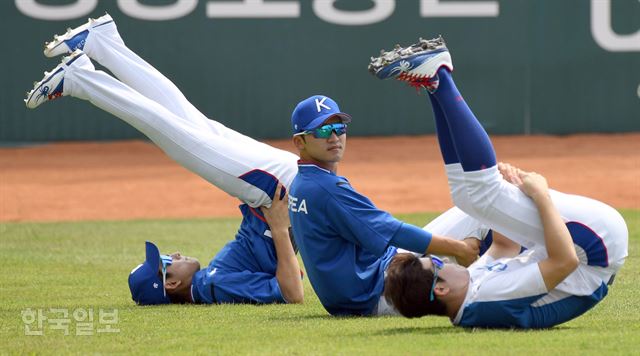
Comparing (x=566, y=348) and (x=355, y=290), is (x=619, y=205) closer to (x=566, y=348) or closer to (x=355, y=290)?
(x=355, y=290)

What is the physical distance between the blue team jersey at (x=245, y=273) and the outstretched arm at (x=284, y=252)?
90 millimetres

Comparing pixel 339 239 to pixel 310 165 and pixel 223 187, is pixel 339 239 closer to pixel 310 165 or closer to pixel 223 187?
pixel 310 165

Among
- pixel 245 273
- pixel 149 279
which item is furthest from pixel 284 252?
pixel 149 279

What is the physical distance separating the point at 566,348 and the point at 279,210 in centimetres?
286

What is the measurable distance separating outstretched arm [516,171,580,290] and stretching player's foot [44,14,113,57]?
424 cm

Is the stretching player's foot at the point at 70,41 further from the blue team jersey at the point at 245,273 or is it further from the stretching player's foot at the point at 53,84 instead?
the blue team jersey at the point at 245,273

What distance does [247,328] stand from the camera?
655cm

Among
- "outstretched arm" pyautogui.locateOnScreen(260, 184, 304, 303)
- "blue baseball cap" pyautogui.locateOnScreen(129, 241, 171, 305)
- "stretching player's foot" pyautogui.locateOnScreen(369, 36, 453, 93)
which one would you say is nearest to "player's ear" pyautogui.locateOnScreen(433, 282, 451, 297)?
"stretching player's foot" pyautogui.locateOnScreen(369, 36, 453, 93)

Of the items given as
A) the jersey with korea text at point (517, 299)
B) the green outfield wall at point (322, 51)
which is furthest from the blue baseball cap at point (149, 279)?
the green outfield wall at point (322, 51)

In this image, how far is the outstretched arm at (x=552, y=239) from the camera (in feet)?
19.0

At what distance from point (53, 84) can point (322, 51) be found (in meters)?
13.2

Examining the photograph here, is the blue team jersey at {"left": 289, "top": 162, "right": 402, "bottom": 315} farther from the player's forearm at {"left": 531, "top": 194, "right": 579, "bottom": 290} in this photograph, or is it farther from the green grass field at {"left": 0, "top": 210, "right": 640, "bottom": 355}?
the player's forearm at {"left": 531, "top": 194, "right": 579, "bottom": 290}

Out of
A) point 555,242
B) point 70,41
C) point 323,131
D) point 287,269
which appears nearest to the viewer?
point 555,242

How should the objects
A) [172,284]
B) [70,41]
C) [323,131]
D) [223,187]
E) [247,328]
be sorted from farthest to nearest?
[70,41] → [223,187] → [172,284] → [323,131] → [247,328]
